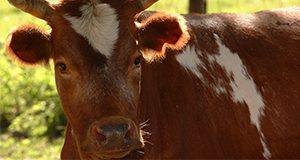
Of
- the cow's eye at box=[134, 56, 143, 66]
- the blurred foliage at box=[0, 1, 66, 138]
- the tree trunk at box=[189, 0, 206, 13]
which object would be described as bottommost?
the blurred foliage at box=[0, 1, 66, 138]

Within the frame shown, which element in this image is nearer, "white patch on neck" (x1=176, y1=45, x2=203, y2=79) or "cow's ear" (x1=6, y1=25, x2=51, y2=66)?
"cow's ear" (x1=6, y1=25, x2=51, y2=66)

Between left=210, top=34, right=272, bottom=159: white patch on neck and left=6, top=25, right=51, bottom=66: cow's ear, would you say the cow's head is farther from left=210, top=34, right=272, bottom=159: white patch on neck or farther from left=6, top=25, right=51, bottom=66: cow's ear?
left=210, top=34, right=272, bottom=159: white patch on neck

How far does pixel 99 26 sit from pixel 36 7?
17.6 inches

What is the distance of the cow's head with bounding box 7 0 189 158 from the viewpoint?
5102mm

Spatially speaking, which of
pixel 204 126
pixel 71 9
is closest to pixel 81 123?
pixel 71 9

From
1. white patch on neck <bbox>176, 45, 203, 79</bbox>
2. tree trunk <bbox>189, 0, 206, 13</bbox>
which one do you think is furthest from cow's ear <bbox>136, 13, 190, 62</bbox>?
tree trunk <bbox>189, 0, 206, 13</bbox>

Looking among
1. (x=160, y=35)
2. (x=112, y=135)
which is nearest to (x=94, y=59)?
(x=112, y=135)

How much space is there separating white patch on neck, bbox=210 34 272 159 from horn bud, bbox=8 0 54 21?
1.52 m

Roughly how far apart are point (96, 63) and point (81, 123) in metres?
0.40

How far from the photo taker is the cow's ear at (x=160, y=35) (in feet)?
18.7

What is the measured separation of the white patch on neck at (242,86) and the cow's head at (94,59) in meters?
0.91

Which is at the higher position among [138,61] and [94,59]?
[94,59]

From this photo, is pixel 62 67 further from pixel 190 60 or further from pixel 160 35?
pixel 190 60

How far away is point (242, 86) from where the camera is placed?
6391 millimetres
